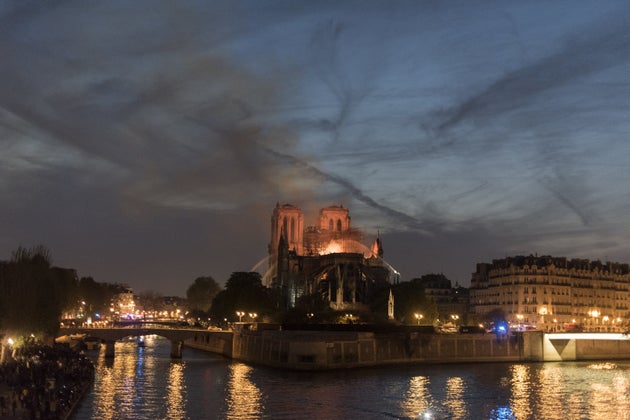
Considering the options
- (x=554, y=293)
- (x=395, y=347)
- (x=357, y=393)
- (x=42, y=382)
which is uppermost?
(x=554, y=293)

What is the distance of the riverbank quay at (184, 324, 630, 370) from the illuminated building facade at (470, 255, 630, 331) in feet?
116

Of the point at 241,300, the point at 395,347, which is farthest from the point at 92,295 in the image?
the point at 395,347

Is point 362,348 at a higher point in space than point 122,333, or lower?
lower

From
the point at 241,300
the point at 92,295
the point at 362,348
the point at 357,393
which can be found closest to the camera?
the point at 357,393

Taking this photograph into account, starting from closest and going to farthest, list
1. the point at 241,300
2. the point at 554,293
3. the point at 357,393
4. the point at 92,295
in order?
the point at 357,393 < the point at 241,300 < the point at 554,293 < the point at 92,295

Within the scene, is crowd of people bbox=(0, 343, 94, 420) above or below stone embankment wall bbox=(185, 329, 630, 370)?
below

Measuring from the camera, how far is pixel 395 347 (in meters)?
99.6

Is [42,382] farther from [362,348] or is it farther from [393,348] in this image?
[393,348]

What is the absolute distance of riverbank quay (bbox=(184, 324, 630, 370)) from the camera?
89.9m

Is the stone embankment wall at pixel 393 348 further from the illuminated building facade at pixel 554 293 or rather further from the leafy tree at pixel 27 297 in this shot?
the illuminated building facade at pixel 554 293

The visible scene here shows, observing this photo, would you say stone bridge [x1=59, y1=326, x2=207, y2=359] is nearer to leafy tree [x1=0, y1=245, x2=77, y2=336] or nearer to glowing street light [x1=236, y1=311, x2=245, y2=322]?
leafy tree [x1=0, y1=245, x2=77, y2=336]

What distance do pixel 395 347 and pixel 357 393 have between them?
1286 inches

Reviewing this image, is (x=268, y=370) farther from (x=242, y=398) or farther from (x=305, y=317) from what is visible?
(x=305, y=317)

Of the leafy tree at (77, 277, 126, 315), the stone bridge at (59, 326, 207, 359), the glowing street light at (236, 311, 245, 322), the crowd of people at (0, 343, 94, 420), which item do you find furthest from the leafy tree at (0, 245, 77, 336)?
the leafy tree at (77, 277, 126, 315)
